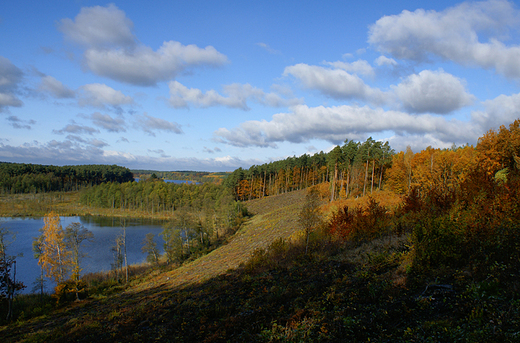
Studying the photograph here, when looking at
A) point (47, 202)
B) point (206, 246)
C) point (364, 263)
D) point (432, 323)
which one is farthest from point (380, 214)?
point (47, 202)

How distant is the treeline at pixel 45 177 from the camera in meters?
141

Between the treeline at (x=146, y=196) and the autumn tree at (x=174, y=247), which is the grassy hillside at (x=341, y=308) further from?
the treeline at (x=146, y=196)

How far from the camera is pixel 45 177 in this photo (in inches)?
6019

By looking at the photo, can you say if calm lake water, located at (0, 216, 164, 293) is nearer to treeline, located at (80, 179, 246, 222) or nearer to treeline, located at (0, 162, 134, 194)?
treeline, located at (80, 179, 246, 222)

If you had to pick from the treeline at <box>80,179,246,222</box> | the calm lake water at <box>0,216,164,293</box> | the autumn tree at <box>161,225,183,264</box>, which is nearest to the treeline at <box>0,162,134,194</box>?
the treeline at <box>80,179,246,222</box>

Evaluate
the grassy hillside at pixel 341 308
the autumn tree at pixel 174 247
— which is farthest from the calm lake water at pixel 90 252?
the grassy hillside at pixel 341 308

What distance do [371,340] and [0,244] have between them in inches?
1549

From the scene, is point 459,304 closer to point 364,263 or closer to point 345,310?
point 345,310

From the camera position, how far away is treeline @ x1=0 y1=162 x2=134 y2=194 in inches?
5556

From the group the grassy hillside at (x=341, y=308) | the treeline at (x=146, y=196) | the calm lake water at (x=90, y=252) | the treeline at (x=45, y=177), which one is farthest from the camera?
the treeline at (x=45, y=177)

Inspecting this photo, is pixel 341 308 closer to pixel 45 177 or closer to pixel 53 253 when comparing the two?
pixel 53 253

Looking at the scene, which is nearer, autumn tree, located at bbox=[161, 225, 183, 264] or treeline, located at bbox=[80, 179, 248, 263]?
autumn tree, located at bbox=[161, 225, 183, 264]

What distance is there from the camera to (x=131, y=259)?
4959 centimetres

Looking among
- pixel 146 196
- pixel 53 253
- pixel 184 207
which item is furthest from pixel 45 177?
pixel 53 253
